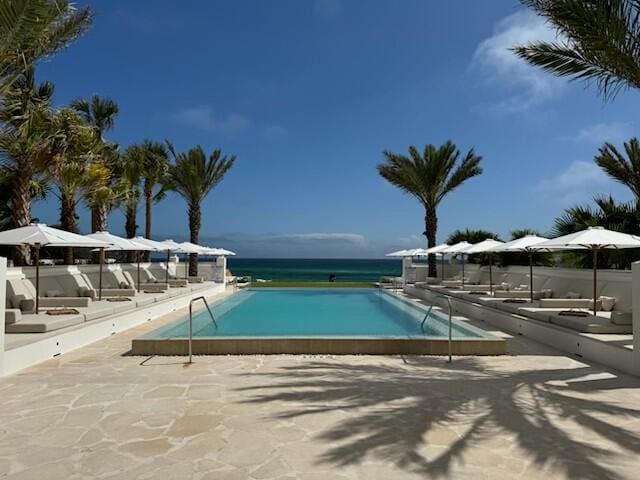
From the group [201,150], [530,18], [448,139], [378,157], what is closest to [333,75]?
[378,157]

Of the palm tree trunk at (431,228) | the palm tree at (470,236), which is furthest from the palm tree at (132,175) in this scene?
the palm tree at (470,236)

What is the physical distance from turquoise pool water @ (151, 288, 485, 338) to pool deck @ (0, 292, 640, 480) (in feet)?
7.45

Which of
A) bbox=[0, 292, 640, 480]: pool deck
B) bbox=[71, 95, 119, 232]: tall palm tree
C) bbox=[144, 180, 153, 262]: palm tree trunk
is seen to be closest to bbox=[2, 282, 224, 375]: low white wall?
bbox=[0, 292, 640, 480]: pool deck

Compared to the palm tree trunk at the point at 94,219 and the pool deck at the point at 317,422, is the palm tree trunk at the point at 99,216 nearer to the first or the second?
the palm tree trunk at the point at 94,219

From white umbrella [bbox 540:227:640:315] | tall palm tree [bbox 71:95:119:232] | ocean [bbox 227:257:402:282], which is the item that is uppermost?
tall palm tree [bbox 71:95:119:232]

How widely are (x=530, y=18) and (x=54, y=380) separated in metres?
10.5

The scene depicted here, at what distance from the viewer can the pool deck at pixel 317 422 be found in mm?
3711

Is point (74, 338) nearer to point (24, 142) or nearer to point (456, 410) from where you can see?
point (456, 410)

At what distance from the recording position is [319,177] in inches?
1705

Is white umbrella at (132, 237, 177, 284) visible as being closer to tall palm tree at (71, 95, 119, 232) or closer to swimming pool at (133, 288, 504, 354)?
swimming pool at (133, 288, 504, 354)

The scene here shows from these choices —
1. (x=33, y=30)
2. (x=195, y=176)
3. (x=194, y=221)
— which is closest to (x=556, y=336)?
(x=33, y=30)

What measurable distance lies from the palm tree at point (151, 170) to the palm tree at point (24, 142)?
9001 millimetres

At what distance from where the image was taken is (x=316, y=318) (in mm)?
13977

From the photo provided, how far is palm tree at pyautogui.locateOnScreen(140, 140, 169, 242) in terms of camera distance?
2519 cm
